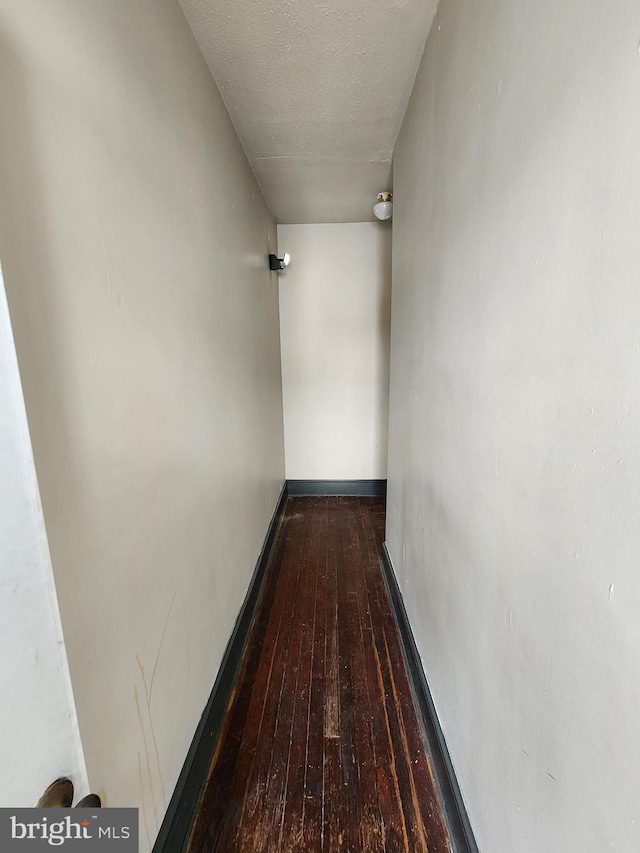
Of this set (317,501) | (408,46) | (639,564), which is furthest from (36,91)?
(317,501)

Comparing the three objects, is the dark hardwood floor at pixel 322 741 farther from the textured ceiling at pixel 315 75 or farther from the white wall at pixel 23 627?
the textured ceiling at pixel 315 75

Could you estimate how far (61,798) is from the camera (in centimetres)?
47

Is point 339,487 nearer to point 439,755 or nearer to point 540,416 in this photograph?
point 439,755

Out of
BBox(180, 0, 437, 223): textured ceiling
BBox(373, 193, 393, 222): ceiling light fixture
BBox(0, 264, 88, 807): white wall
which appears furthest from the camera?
BBox(373, 193, 393, 222): ceiling light fixture

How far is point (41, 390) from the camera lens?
2.10ft

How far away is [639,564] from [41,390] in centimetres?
89

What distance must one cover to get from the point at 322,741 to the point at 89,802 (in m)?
1.20

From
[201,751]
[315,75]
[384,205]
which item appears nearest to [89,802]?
[201,751]

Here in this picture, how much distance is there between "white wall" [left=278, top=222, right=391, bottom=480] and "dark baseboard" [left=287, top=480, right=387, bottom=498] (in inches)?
2.1

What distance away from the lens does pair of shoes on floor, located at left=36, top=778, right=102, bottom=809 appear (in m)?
0.46

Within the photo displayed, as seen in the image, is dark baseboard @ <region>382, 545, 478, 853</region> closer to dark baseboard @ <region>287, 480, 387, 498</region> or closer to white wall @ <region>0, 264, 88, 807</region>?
white wall @ <region>0, 264, 88, 807</region>

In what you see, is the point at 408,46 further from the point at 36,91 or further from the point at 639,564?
the point at 639,564

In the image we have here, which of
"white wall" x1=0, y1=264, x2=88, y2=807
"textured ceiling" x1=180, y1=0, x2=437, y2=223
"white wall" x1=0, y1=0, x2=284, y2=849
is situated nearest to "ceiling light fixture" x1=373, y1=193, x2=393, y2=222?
"textured ceiling" x1=180, y1=0, x2=437, y2=223

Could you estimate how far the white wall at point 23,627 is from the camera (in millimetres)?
408
